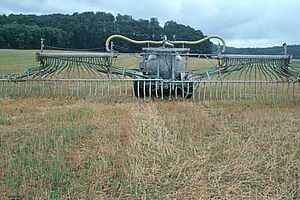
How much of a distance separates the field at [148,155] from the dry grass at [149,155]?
0.01 metres

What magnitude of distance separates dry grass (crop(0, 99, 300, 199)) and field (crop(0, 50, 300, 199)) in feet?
0.04

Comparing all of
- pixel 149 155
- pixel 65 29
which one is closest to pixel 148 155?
pixel 149 155

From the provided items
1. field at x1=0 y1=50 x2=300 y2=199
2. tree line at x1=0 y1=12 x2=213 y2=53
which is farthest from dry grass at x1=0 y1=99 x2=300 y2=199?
tree line at x1=0 y1=12 x2=213 y2=53

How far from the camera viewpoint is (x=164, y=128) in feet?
Result: 20.7

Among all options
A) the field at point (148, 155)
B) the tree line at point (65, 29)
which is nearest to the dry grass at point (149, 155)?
the field at point (148, 155)

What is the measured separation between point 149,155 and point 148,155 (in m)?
0.01

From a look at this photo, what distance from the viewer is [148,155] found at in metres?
4.75

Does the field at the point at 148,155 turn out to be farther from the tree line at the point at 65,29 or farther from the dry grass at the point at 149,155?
the tree line at the point at 65,29

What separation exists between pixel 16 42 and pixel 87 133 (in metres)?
46.5

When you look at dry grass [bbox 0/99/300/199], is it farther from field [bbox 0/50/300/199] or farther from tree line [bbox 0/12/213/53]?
tree line [bbox 0/12/213/53]

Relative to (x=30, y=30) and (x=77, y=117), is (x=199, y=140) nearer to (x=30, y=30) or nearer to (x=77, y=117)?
(x=77, y=117)

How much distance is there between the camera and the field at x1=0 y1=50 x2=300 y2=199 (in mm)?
3730

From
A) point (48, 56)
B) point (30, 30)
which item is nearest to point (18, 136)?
point (48, 56)

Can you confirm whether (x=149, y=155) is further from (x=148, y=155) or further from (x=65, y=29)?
(x=65, y=29)
